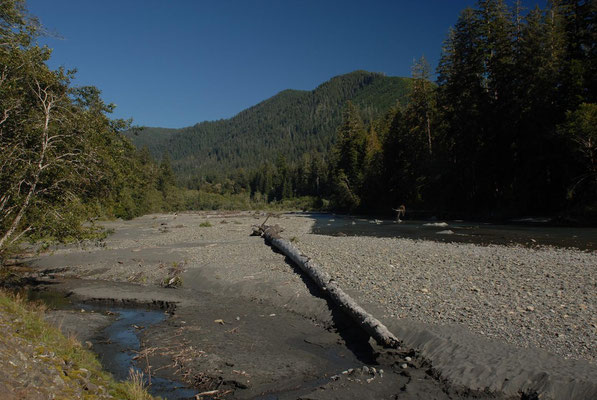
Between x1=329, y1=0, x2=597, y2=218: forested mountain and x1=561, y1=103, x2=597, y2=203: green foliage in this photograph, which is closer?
x1=561, y1=103, x2=597, y2=203: green foliage

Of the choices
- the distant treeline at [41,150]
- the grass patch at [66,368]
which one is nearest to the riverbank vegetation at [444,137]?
the distant treeline at [41,150]

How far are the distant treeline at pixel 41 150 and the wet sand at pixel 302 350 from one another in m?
3.58

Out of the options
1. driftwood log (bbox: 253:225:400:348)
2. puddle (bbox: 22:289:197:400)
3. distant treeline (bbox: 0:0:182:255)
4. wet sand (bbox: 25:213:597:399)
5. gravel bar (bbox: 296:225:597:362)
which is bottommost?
puddle (bbox: 22:289:197:400)

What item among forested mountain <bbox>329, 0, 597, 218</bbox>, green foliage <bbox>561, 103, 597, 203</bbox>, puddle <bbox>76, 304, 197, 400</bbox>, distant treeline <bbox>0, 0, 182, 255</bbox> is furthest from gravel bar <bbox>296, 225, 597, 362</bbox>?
forested mountain <bbox>329, 0, 597, 218</bbox>

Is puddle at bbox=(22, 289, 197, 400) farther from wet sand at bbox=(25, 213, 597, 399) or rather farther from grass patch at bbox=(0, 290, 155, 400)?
grass patch at bbox=(0, 290, 155, 400)

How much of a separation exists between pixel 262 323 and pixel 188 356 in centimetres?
245

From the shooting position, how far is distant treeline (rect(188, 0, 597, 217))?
2886cm

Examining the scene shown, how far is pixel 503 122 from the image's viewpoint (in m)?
35.6

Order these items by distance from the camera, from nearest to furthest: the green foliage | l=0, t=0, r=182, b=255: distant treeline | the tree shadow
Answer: the tree shadow
l=0, t=0, r=182, b=255: distant treeline
the green foliage

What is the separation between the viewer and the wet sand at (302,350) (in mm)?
5754

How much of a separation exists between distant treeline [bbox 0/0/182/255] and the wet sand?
3580 millimetres

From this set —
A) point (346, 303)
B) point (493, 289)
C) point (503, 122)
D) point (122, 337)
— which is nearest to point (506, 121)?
point (503, 122)

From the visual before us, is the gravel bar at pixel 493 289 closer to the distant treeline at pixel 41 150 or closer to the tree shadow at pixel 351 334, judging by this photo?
the tree shadow at pixel 351 334

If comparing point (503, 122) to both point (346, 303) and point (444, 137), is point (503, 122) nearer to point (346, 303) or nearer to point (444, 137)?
point (444, 137)
